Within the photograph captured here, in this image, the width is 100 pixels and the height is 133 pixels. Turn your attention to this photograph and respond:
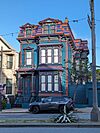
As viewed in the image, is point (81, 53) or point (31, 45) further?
point (81, 53)

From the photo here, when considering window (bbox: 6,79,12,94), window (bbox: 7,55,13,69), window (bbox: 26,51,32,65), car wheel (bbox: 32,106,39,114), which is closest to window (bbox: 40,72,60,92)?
window (bbox: 26,51,32,65)

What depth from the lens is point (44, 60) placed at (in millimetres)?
35281

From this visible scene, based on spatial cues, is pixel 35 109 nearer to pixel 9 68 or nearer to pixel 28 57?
pixel 28 57

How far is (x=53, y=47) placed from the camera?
35.0 m

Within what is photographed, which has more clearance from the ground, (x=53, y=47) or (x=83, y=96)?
(x=53, y=47)

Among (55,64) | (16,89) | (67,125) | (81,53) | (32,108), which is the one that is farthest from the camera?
(81,53)

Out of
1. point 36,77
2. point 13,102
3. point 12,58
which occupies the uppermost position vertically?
point 12,58

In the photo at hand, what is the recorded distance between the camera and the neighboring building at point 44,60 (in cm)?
3466

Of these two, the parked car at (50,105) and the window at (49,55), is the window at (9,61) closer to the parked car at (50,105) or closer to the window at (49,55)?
the window at (49,55)

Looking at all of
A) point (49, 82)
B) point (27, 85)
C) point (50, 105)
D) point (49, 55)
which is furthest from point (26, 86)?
point (50, 105)

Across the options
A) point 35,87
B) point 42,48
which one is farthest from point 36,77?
point 42,48

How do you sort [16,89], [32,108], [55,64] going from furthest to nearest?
[16,89] < [55,64] < [32,108]

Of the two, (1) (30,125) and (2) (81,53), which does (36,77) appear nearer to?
(2) (81,53)

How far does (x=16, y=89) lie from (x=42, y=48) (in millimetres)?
8026
